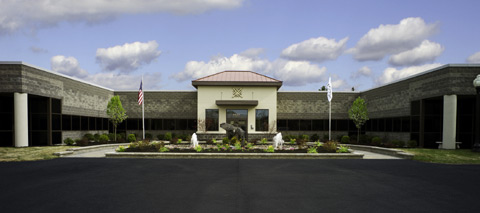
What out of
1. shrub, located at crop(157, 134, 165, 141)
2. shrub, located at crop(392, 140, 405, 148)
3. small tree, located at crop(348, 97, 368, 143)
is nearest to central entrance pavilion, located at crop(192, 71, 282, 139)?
shrub, located at crop(157, 134, 165, 141)

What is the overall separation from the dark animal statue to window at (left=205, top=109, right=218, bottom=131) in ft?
24.0

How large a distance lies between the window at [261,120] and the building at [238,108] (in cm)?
11

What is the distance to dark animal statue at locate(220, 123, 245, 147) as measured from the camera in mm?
24002

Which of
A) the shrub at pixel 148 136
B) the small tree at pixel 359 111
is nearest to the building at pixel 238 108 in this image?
the shrub at pixel 148 136

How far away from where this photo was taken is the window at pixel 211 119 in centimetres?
3216

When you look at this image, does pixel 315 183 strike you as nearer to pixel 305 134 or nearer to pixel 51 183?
pixel 51 183

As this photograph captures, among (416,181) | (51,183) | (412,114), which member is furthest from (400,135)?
(51,183)

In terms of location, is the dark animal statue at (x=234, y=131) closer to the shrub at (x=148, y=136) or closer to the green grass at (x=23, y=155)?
the green grass at (x=23, y=155)

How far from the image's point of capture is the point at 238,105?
105 feet

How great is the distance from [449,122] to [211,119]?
2179 cm

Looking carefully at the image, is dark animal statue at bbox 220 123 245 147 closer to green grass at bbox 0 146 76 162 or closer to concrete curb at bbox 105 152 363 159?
concrete curb at bbox 105 152 363 159

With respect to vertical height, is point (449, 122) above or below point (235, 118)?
above

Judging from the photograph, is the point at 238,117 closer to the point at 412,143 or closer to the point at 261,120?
the point at 261,120

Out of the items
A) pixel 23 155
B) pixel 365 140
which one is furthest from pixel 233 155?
pixel 365 140
